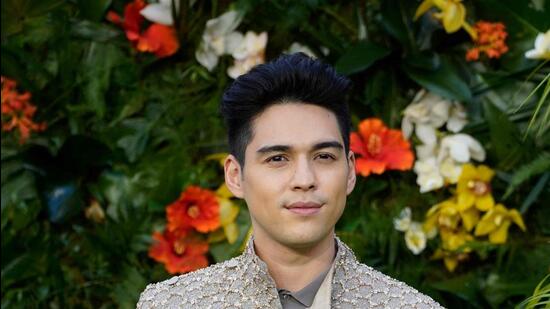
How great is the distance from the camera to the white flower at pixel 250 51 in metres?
4.45

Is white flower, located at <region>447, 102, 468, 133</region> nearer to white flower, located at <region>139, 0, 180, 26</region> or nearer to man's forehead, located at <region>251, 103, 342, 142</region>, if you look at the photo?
white flower, located at <region>139, 0, 180, 26</region>

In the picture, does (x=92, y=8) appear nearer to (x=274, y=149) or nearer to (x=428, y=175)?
(x=428, y=175)

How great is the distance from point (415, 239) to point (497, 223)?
0.28 m

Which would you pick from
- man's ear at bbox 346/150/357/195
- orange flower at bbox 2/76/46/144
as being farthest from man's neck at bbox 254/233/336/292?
orange flower at bbox 2/76/46/144

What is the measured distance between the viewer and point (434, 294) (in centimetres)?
407

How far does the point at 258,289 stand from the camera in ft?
8.89

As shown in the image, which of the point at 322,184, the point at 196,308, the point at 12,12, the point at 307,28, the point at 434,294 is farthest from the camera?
the point at 12,12

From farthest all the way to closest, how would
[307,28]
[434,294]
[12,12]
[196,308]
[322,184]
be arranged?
1. [12,12]
2. [307,28]
3. [434,294]
4. [196,308]
5. [322,184]

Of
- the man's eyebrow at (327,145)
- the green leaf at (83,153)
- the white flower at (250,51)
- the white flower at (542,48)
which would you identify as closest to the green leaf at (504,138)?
the white flower at (542,48)

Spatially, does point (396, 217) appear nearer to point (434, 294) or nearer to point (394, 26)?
point (434, 294)

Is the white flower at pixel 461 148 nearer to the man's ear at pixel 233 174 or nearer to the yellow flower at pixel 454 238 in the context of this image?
the yellow flower at pixel 454 238

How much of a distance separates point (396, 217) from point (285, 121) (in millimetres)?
1670

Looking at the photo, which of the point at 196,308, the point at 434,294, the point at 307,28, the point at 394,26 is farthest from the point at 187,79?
the point at 196,308

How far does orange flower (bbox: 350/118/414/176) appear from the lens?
13.9 ft
